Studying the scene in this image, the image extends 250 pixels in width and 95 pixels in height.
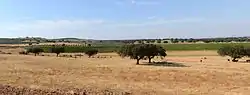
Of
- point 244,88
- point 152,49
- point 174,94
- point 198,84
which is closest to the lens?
point 174,94

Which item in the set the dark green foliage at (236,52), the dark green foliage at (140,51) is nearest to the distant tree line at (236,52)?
the dark green foliage at (236,52)

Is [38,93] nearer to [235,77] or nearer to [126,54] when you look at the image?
[235,77]

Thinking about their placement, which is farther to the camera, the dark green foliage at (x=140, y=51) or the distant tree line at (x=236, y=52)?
the distant tree line at (x=236, y=52)

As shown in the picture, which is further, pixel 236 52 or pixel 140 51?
pixel 236 52

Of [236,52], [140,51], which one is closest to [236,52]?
[236,52]

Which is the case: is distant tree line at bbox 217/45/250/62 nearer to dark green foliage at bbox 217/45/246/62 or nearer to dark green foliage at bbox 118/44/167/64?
dark green foliage at bbox 217/45/246/62

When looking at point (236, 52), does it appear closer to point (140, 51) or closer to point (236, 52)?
point (236, 52)

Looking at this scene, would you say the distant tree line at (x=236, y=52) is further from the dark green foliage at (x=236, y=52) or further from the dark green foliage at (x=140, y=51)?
the dark green foliage at (x=140, y=51)

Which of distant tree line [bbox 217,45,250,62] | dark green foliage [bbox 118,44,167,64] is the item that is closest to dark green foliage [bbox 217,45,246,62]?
distant tree line [bbox 217,45,250,62]

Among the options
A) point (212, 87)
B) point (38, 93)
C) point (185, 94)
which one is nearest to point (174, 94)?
point (185, 94)

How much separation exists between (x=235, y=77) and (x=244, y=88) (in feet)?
34.3

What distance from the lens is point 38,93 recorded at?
1199 inches

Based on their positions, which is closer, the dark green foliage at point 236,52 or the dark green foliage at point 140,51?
the dark green foliage at point 140,51

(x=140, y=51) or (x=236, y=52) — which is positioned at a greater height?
(x=140, y=51)
